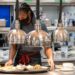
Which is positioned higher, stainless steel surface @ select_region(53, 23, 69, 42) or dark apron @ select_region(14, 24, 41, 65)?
stainless steel surface @ select_region(53, 23, 69, 42)

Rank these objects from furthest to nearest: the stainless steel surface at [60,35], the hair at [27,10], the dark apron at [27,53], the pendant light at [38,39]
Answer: the dark apron at [27,53]
the hair at [27,10]
the stainless steel surface at [60,35]
the pendant light at [38,39]

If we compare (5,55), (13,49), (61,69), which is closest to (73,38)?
(5,55)

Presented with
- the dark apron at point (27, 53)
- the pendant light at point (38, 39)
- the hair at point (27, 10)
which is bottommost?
the dark apron at point (27, 53)

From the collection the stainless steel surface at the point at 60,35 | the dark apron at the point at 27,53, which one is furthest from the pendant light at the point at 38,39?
the dark apron at the point at 27,53

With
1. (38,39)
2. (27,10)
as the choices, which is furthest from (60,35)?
(27,10)

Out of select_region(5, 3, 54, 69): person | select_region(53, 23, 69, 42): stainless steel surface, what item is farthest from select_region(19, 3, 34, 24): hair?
select_region(53, 23, 69, 42): stainless steel surface

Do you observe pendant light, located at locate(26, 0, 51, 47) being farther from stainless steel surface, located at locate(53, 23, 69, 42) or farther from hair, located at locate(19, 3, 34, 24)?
hair, located at locate(19, 3, 34, 24)

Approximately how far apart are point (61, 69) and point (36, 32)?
629 millimetres

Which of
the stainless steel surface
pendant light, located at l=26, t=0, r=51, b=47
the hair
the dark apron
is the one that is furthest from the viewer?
the dark apron

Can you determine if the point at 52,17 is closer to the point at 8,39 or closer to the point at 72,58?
the point at 72,58

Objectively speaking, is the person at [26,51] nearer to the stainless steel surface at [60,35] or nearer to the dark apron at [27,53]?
the dark apron at [27,53]

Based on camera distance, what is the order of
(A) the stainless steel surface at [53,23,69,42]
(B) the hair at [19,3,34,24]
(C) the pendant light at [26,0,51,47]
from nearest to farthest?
(C) the pendant light at [26,0,51,47], (A) the stainless steel surface at [53,23,69,42], (B) the hair at [19,3,34,24]

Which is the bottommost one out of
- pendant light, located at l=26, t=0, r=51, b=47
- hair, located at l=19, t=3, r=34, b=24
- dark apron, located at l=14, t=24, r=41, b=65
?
dark apron, located at l=14, t=24, r=41, b=65

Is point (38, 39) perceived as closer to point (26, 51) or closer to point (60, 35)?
point (60, 35)
